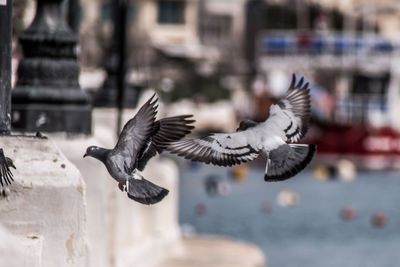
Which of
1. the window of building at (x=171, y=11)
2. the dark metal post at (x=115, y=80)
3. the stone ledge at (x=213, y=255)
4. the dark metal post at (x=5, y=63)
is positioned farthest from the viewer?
the window of building at (x=171, y=11)

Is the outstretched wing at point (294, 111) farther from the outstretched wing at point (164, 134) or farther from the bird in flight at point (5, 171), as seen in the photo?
the bird in flight at point (5, 171)

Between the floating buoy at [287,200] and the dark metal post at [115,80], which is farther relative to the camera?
the floating buoy at [287,200]

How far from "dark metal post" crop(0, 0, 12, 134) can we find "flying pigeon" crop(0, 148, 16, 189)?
37cm

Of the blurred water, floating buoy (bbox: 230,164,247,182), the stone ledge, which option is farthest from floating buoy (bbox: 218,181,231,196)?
the stone ledge

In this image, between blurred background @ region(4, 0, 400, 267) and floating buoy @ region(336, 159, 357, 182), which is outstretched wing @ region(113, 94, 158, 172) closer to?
blurred background @ region(4, 0, 400, 267)

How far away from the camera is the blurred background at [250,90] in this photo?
12.8 meters

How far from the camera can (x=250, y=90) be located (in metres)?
108

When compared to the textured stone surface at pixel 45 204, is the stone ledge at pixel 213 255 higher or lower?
lower

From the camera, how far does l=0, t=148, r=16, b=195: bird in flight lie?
25.6ft

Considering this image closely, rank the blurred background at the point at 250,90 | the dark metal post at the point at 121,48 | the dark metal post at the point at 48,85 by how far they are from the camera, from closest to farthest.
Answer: the dark metal post at the point at 48,85
the blurred background at the point at 250,90
the dark metal post at the point at 121,48

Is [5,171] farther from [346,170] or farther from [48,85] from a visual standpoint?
[346,170]

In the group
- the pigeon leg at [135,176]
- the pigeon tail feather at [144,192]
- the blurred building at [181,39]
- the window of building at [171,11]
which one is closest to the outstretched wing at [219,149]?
the pigeon leg at [135,176]

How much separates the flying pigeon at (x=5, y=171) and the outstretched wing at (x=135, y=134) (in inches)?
20.7

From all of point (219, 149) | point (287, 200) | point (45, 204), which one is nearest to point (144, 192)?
point (219, 149)
